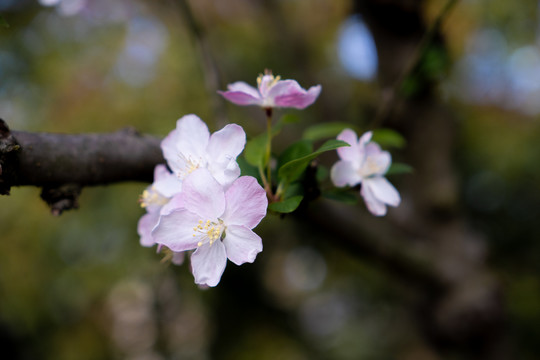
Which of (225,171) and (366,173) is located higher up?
(225,171)

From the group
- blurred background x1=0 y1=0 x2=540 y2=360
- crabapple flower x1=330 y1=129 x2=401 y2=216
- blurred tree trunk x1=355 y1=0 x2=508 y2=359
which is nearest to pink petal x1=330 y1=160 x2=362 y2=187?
crabapple flower x1=330 y1=129 x2=401 y2=216

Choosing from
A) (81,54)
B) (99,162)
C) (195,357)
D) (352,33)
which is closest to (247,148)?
(99,162)

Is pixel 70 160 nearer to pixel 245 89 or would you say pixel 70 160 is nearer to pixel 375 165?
pixel 245 89

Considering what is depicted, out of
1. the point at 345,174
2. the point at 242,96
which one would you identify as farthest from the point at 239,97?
the point at 345,174

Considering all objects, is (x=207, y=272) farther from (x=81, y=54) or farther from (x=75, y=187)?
(x=81, y=54)

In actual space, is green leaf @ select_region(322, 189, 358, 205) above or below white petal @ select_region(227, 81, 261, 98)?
below

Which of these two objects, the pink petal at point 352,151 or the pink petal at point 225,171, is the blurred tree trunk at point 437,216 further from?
the pink petal at point 225,171

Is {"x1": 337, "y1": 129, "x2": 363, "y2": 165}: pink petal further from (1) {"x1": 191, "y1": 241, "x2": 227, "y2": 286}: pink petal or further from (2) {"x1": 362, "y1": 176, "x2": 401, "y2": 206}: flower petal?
(1) {"x1": 191, "y1": 241, "x2": 227, "y2": 286}: pink petal
